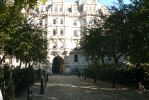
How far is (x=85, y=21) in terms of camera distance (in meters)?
111

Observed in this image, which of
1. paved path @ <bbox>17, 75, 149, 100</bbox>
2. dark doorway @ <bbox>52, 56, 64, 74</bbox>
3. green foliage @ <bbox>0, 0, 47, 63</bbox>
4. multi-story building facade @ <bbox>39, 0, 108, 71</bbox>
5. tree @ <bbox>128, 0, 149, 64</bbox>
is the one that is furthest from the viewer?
dark doorway @ <bbox>52, 56, 64, 74</bbox>

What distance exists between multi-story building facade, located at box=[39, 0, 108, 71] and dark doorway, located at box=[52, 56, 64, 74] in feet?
5.78

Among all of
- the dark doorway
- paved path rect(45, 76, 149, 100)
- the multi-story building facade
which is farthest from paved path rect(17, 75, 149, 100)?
the dark doorway

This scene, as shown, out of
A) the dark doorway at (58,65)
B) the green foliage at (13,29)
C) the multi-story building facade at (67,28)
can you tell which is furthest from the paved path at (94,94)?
the dark doorway at (58,65)

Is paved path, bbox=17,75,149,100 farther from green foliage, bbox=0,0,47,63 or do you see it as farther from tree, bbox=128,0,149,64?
green foliage, bbox=0,0,47,63

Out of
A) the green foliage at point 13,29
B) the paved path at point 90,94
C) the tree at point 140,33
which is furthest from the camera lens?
the paved path at point 90,94

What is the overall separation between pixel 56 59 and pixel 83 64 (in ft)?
25.2

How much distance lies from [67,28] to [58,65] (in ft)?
35.2

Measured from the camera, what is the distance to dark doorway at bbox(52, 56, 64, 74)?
11012 centimetres

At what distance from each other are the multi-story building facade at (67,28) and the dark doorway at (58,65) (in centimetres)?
176

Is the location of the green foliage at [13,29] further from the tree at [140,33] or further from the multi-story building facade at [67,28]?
the multi-story building facade at [67,28]

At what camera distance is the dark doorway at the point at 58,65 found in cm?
11012

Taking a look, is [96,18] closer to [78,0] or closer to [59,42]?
[59,42]

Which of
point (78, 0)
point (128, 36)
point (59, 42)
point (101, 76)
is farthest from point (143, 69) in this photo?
point (78, 0)
